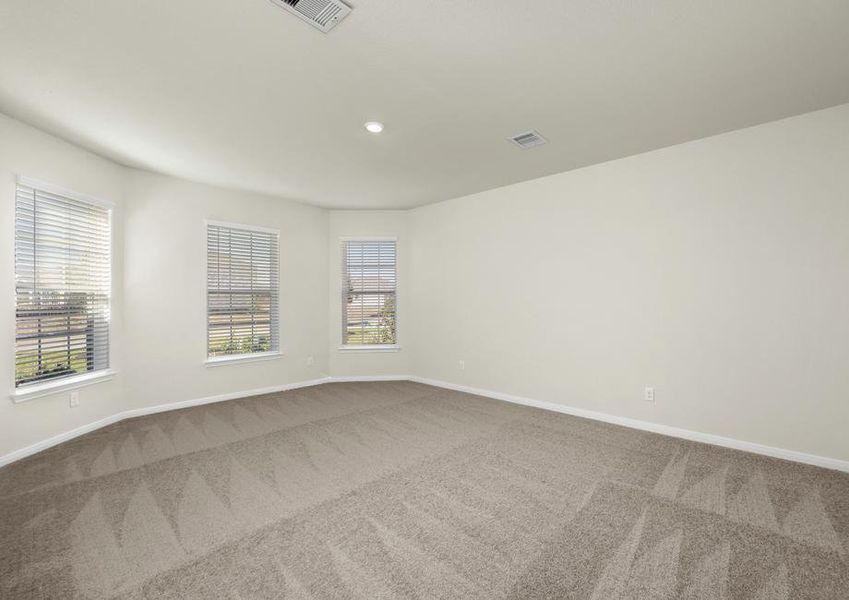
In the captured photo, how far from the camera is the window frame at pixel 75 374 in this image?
3139 millimetres

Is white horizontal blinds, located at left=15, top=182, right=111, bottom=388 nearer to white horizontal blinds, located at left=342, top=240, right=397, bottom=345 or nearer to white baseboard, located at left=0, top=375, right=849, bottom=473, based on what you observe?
white baseboard, located at left=0, top=375, right=849, bottom=473

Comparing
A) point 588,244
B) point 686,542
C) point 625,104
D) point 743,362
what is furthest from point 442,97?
point 743,362

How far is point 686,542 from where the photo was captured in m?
2.02

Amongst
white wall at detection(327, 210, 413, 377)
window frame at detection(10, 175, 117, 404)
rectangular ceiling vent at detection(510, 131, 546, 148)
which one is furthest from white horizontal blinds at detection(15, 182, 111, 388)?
rectangular ceiling vent at detection(510, 131, 546, 148)

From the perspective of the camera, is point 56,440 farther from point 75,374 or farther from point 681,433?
point 681,433

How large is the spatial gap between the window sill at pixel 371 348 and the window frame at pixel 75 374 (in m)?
2.84

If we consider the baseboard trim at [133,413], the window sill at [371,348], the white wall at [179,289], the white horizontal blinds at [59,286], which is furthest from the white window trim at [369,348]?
the white horizontal blinds at [59,286]

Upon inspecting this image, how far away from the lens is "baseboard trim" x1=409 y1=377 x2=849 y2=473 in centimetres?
292

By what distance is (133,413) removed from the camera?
167 inches

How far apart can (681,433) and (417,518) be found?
8.90 feet

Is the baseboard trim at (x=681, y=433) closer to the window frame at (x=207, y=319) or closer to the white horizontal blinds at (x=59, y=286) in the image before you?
the window frame at (x=207, y=319)

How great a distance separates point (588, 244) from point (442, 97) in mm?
2366

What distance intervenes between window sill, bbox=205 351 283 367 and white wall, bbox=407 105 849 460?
281 cm

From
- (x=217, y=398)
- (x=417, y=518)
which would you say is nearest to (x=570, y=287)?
(x=417, y=518)
